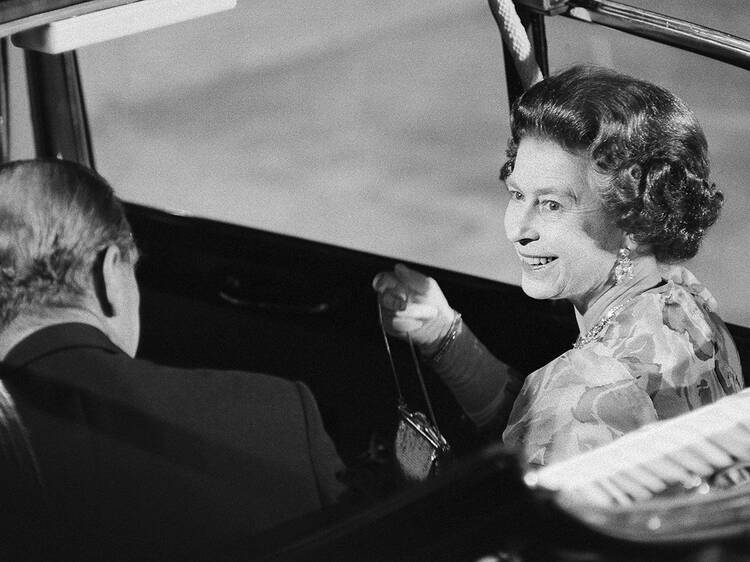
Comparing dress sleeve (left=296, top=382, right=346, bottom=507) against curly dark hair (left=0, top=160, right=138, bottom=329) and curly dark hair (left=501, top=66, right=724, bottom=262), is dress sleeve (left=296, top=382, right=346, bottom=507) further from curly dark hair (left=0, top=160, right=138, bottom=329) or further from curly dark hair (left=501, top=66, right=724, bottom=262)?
curly dark hair (left=501, top=66, right=724, bottom=262)

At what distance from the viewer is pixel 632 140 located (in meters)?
1.78

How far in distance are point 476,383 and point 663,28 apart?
70cm

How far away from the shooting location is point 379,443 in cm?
168

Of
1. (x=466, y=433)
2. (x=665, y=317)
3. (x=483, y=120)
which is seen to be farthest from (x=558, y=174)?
(x=483, y=120)

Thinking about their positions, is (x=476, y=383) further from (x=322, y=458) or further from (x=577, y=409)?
A: (x=322, y=458)

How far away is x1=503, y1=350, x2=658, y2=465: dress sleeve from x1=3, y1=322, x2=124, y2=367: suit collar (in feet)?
2.17

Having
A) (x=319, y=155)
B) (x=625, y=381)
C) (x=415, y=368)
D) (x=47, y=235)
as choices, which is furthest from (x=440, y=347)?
(x=319, y=155)

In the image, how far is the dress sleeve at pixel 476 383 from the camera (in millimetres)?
1848

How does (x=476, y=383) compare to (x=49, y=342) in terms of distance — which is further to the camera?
(x=476, y=383)

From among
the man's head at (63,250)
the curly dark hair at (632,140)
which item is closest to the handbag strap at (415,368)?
the curly dark hair at (632,140)

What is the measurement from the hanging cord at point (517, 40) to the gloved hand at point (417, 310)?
1.26 ft

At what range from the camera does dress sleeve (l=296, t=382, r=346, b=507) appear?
154 cm

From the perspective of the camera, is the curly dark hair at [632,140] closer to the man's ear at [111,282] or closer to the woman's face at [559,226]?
the woman's face at [559,226]

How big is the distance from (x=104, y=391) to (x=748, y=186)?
141 centimetres
